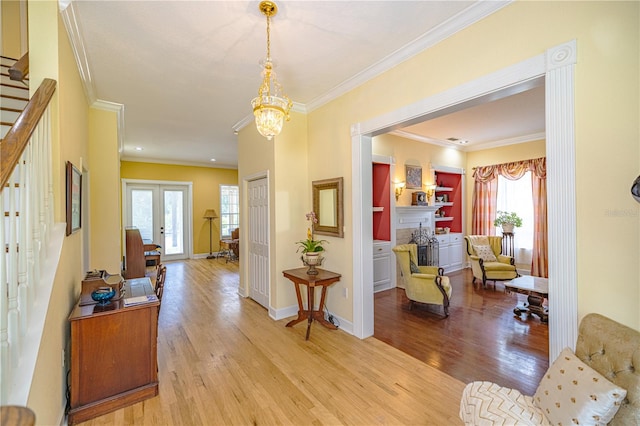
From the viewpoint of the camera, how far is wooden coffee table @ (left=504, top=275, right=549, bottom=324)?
364cm

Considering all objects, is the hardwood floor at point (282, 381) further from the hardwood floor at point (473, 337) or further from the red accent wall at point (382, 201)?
the red accent wall at point (382, 201)

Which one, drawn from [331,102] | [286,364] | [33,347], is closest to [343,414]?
[286,364]

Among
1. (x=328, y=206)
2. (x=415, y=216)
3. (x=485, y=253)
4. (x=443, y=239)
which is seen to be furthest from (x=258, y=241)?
(x=485, y=253)

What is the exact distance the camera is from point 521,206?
622 cm

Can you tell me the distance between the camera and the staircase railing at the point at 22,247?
3.81ft

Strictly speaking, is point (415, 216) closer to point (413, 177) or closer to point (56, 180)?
point (413, 177)

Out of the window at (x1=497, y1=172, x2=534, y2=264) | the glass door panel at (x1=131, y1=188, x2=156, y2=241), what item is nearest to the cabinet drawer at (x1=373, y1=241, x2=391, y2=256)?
the window at (x1=497, y1=172, x2=534, y2=264)

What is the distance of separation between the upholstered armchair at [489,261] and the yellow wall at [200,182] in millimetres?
7172

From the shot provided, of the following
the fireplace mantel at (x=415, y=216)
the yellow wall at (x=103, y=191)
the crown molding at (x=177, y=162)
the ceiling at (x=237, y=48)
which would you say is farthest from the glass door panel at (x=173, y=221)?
the fireplace mantel at (x=415, y=216)

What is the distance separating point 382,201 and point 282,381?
383cm

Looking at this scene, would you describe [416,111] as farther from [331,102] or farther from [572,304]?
[572,304]

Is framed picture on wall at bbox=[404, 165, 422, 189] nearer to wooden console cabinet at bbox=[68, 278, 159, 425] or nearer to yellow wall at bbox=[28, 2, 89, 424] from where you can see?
wooden console cabinet at bbox=[68, 278, 159, 425]

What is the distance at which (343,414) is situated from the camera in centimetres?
207

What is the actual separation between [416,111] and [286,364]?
2.69 m
